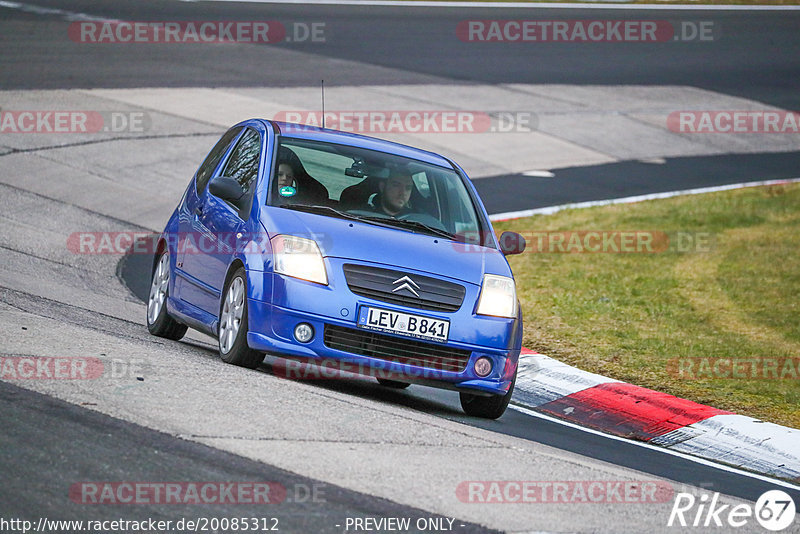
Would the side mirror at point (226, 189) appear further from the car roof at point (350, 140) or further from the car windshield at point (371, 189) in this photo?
the car roof at point (350, 140)

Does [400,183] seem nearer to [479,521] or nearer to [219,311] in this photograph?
[219,311]

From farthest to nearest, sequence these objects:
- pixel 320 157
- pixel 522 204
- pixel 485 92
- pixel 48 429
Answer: pixel 485 92 < pixel 522 204 < pixel 320 157 < pixel 48 429

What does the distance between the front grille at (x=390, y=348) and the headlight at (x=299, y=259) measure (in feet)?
1.08

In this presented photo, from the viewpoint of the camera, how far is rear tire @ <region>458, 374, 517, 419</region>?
8367 mm

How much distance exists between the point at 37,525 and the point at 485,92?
20.8 m

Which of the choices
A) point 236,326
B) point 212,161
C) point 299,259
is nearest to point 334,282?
point 299,259

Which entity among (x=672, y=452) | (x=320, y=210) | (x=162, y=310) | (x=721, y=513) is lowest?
(x=672, y=452)

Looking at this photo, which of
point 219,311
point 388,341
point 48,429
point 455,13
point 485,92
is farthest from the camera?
point 455,13

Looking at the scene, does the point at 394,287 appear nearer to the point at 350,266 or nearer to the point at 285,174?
the point at 350,266

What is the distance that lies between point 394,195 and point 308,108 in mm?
12990

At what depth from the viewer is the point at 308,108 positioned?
70.2 ft

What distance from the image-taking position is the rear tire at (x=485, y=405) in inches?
329

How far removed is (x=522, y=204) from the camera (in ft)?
58.4

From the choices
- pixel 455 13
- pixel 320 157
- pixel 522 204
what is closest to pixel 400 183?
pixel 320 157
